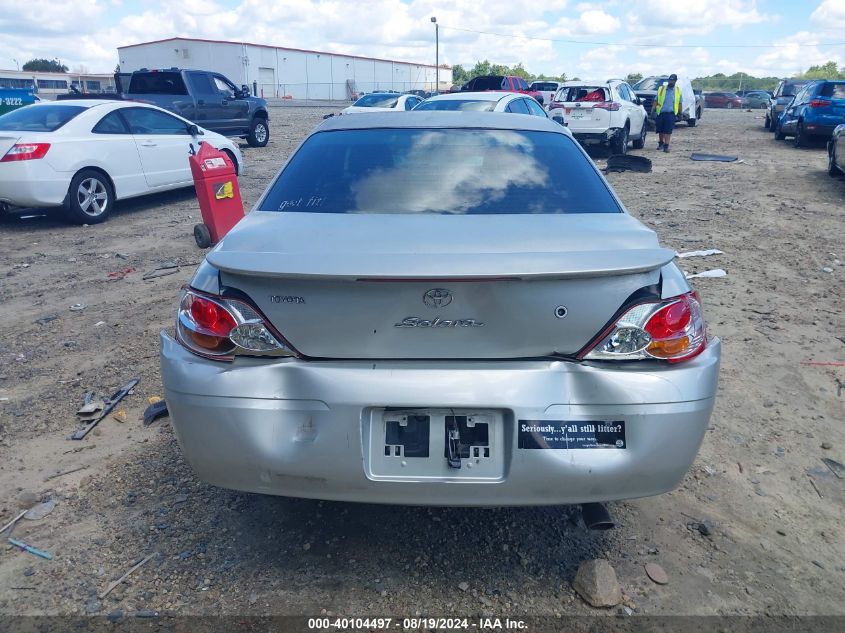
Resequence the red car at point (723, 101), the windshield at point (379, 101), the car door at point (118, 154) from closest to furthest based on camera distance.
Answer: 1. the car door at point (118, 154)
2. the windshield at point (379, 101)
3. the red car at point (723, 101)

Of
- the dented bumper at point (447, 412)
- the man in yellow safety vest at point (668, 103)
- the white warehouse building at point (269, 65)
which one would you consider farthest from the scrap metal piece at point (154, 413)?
the white warehouse building at point (269, 65)

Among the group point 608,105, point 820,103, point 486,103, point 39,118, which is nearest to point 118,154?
point 39,118

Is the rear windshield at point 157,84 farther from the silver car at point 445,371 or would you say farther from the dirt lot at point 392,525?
the silver car at point 445,371

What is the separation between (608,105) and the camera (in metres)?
15.0

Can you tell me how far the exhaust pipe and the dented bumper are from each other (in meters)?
0.29

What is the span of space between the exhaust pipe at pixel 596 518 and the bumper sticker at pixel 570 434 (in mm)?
414

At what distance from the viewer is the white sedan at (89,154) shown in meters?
8.18

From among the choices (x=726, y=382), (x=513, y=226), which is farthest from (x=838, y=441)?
(x=513, y=226)

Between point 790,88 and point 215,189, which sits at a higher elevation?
point 790,88

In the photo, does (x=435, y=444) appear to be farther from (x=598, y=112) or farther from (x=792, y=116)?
(x=792, y=116)

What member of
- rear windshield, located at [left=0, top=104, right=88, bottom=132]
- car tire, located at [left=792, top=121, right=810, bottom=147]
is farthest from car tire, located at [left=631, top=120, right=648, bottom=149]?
rear windshield, located at [left=0, top=104, right=88, bottom=132]

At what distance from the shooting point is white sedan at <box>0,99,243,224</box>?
8180 mm

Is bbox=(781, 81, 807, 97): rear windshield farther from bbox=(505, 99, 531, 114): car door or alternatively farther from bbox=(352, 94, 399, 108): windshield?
bbox=(505, 99, 531, 114): car door

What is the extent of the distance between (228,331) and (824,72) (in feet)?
281
